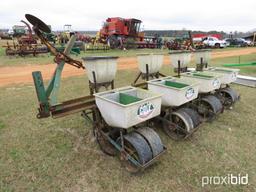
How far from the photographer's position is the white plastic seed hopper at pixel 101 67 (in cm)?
289

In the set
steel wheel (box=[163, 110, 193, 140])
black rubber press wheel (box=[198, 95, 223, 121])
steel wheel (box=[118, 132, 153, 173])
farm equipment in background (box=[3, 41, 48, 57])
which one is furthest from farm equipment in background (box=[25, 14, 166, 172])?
farm equipment in background (box=[3, 41, 48, 57])

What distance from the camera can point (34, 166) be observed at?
2.59 metres

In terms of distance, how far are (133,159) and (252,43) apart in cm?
3089

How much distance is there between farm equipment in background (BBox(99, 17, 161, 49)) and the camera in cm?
1864

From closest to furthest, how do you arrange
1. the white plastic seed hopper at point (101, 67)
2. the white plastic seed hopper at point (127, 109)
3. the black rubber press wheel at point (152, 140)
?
the white plastic seed hopper at point (127, 109) → the black rubber press wheel at point (152, 140) → the white plastic seed hopper at point (101, 67)

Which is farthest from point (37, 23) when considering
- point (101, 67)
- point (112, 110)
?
point (112, 110)

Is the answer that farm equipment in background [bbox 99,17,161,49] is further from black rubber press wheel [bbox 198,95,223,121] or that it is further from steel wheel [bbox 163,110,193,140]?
steel wheel [bbox 163,110,193,140]

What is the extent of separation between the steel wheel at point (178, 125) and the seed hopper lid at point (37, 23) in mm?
2117

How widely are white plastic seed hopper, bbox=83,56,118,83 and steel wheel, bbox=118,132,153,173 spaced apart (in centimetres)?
99

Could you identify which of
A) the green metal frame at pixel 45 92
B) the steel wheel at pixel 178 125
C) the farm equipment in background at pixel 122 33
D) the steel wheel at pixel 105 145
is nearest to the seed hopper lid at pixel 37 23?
the green metal frame at pixel 45 92

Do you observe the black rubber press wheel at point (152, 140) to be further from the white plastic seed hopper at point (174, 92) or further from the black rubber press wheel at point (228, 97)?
the black rubber press wheel at point (228, 97)

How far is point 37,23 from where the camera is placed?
2551 millimetres

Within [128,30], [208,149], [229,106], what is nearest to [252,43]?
[128,30]

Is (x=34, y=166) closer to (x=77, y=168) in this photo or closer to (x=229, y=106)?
(x=77, y=168)
